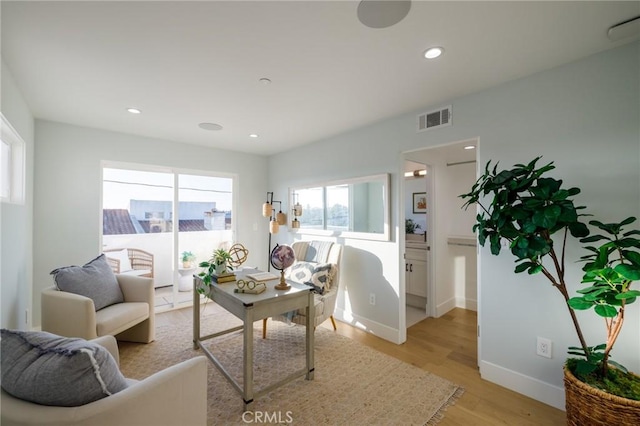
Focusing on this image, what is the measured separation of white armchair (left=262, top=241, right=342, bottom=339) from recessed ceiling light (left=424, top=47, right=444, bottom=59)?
2185 mm

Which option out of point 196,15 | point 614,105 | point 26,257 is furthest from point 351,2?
point 26,257

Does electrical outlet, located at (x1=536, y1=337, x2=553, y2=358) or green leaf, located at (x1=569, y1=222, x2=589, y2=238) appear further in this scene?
electrical outlet, located at (x1=536, y1=337, x2=553, y2=358)

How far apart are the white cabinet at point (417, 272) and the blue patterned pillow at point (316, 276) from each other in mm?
1595

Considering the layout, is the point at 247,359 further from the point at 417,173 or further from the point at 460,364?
the point at 417,173

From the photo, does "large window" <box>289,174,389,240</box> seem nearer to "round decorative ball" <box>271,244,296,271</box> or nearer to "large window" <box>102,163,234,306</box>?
"round decorative ball" <box>271,244,296,271</box>

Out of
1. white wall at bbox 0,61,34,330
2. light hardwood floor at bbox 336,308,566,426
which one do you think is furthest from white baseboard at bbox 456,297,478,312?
white wall at bbox 0,61,34,330

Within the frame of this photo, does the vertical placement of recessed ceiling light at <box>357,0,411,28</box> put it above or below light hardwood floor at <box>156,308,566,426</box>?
above

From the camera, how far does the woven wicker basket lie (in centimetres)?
136

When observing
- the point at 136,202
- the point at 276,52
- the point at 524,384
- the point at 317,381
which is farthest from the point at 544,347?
the point at 136,202

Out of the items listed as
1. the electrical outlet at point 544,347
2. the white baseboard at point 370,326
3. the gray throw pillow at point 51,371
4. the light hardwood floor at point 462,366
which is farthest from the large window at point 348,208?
the gray throw pillow at point 51,371

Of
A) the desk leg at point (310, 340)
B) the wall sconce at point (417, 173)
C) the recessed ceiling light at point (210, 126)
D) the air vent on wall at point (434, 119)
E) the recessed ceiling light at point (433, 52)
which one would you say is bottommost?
the desk leg at point (310, 340)

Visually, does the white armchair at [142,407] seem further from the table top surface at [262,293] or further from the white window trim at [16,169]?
the white window trim at [16,169]

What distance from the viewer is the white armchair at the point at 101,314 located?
2.27 m

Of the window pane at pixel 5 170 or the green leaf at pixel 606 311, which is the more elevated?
the window pane at pixel 5 170
